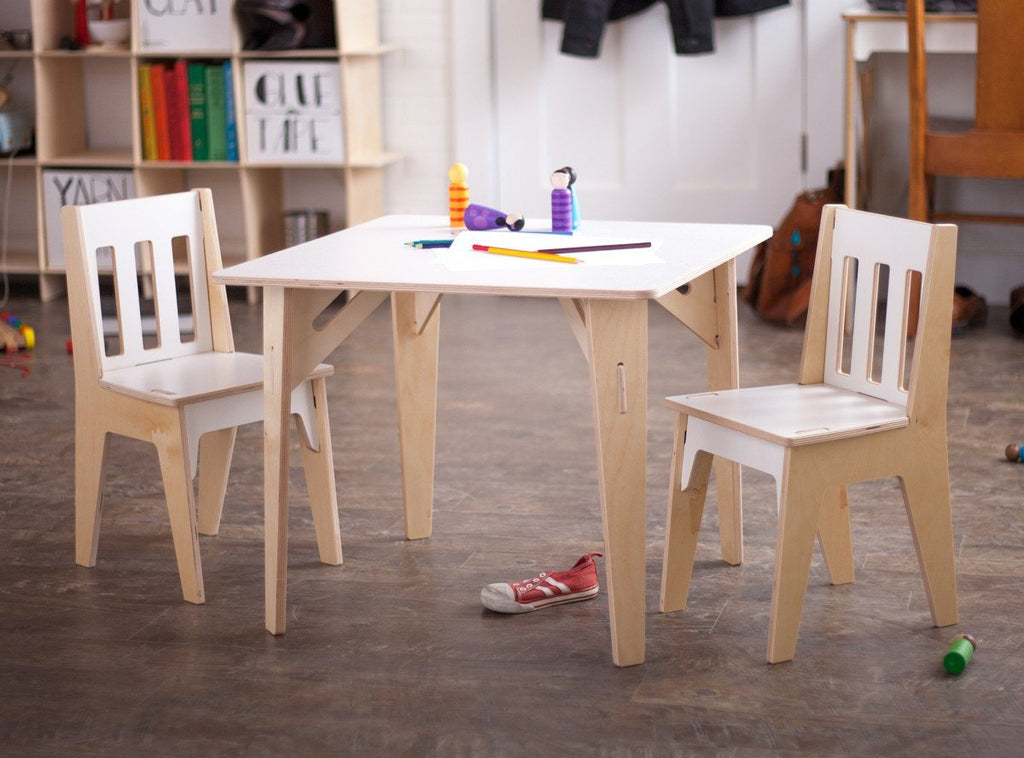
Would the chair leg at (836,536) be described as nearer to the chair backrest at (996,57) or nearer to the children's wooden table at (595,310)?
the children's wooden table at (595,310)

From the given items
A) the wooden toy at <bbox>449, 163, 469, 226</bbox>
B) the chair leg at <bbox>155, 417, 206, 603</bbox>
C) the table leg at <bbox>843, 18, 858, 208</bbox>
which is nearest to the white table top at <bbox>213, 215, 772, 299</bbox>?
the wooden toy at <bbox>449, 163, 469, 226</bbox>

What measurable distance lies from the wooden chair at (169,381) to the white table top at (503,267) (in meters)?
0.25

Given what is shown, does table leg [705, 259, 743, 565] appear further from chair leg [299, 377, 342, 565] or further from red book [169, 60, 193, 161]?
red book [169, 60, 193, 161]

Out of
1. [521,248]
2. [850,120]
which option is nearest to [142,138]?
[850,120]

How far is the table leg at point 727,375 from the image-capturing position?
95.1 inches

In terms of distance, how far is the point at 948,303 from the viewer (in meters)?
2.10

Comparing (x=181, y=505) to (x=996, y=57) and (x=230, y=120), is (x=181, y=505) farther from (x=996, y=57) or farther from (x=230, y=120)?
(x=230, y=120)

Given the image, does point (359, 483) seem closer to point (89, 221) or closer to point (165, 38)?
point (89, 221)

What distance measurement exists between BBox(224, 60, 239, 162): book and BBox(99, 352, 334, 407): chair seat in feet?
8.16

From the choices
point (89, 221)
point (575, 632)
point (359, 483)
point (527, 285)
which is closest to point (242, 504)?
point (359, 483)

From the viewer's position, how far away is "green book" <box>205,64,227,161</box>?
4.89 metres

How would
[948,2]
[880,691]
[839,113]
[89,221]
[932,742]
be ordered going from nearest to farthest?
1. [932,742]
2. [880,691]
3. [89,221]
4. [948,2]
5. [839,113]

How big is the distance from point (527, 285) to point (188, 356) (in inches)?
35.9

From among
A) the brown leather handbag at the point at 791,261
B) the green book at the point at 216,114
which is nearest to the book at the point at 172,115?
the green book at the point at 216,114
